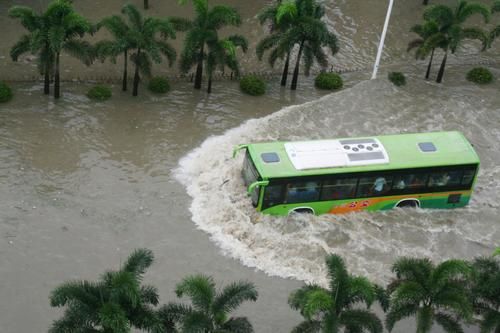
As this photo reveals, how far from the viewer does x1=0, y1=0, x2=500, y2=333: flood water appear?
23.9m

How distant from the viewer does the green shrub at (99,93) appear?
3347 centimetres

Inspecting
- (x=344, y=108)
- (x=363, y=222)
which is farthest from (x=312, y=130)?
(x=363, y=222)

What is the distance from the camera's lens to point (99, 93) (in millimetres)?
33469

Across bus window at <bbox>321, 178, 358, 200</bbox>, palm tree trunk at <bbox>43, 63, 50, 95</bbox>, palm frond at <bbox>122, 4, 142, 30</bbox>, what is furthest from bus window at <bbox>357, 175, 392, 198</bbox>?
palm tree trunk at <bbox>43, 63, 50, 95</bbox>

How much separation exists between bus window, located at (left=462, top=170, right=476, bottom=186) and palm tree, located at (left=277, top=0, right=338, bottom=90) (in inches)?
410

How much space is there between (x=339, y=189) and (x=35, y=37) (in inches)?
608

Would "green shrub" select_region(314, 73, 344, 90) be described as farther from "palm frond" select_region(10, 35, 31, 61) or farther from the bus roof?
→ "palm frond" select_region(10, 35, 31, 61)

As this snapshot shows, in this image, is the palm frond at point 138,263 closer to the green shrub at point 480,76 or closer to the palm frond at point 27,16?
the palm frond at point 27,16

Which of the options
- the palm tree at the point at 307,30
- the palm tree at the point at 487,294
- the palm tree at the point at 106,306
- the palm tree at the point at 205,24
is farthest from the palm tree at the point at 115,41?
the palm tree at the point at 487,294

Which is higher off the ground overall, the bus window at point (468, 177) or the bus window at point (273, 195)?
the bus window at point (468, 177)

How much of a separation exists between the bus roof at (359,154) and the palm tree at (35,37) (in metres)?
11.6

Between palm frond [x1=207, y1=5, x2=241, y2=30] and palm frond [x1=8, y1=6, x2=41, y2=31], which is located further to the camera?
palm frond [x1=207, y1=5, x2=241, y2=30]

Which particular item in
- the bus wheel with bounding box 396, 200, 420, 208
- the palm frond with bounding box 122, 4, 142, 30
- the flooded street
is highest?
the palm frond with bounding box 122, 4, 142, 30

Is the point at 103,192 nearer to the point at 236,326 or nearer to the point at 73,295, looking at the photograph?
the point at 73,295
